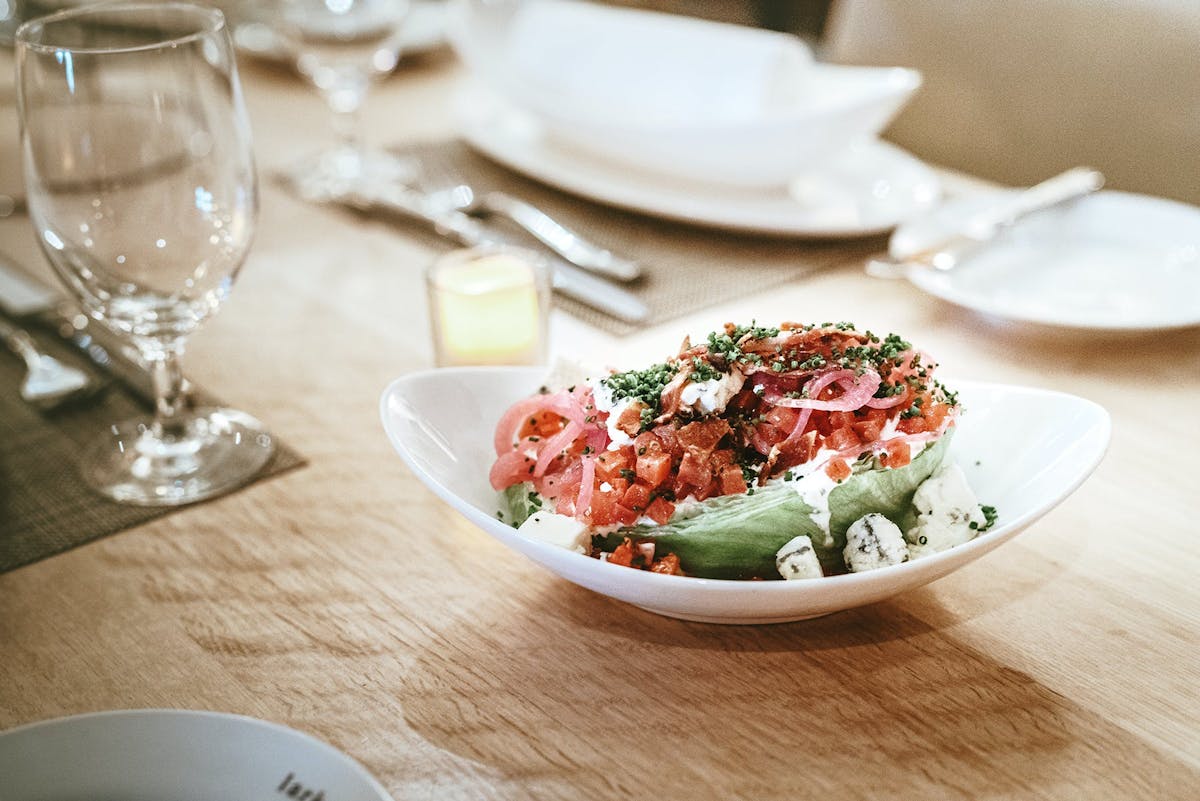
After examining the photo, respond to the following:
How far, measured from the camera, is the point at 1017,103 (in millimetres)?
1766

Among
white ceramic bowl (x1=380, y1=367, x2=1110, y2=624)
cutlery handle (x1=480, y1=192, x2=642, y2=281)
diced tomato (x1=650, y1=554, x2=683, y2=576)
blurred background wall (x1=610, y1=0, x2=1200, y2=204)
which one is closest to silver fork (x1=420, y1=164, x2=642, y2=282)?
cutlery handle (x1=480, y1=192, x2=642, y2=281)


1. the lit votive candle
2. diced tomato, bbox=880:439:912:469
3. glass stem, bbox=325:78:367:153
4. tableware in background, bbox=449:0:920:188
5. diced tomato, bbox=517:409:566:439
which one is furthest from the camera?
glass stem, bbox=325:78:367:153

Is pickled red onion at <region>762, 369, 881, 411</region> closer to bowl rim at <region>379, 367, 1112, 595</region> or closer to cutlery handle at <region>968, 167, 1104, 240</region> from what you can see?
bowl rim at <region>379, 367, 1112, 595</region>

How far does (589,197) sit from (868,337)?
2.66 feet

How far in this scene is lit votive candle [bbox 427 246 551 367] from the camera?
1.07m

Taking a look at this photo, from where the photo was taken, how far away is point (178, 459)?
0.99 m

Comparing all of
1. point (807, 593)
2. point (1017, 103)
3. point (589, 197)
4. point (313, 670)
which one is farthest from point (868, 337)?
point (1017, 103)

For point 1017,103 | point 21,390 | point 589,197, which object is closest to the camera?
point 21,390

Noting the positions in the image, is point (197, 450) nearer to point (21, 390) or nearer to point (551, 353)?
point (21, 390)

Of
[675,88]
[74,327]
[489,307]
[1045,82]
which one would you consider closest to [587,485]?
[489,307]

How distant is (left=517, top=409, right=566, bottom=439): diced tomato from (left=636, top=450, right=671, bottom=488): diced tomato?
119 millimetres

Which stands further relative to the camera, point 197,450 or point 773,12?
point 773,12

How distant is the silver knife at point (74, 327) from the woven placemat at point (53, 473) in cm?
2

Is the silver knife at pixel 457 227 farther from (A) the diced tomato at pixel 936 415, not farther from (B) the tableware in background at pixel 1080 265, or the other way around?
(A) the diced tomato at pixel 936 415
